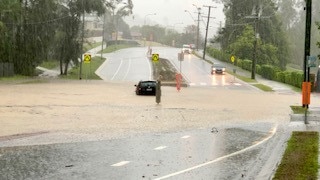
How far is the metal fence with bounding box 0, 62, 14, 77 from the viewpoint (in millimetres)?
57556

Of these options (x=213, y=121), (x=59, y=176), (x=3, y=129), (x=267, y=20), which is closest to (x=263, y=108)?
(x=213, y=121)

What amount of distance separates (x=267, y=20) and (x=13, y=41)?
192 ft

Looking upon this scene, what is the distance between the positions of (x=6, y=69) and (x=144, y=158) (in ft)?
160

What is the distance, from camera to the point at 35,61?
6262 centimetres

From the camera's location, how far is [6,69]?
58.2 metres

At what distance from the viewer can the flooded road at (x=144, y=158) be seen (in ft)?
Answer: 35.3

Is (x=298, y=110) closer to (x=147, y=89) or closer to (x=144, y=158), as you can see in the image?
(x=147, y=89)

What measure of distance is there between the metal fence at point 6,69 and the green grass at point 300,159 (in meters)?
46.6

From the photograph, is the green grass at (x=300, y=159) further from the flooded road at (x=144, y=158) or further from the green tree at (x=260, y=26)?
the green tree at (x=260, y=26)

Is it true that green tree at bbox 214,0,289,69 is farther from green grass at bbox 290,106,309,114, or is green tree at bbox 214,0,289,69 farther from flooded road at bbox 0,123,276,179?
flooded road at bbox 0,123,276,179

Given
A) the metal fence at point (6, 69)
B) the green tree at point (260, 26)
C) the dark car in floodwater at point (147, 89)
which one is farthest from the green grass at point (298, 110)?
the green tree at point (260, 26)

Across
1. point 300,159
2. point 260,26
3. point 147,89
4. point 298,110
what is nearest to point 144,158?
point 300,159

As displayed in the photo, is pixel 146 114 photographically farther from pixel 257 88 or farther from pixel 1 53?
pixel 1 53

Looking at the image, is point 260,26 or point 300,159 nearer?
point 300,159
